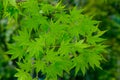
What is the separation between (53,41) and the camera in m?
2.17

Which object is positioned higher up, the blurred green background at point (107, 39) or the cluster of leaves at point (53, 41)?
the cluster of leaves at point (53, 41)

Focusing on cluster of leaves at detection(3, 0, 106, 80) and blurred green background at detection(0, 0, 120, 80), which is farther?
blurred green background at detection(0, 0, 120, 80)

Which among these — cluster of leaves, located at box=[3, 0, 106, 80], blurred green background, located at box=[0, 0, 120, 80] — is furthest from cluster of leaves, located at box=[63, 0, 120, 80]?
cluster of leaves, located at box=[3, 0, 106, 80]

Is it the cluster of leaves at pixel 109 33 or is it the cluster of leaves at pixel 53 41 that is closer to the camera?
the cluster of leaves at pixel 53 41

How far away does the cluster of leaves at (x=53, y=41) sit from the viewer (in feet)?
7.09

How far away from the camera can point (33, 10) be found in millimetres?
2238

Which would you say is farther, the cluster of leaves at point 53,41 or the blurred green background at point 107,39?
the blurred green background at point 107,39

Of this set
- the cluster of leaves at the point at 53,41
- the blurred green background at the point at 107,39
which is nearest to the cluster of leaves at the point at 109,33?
the blurred green background at the point at 107,39

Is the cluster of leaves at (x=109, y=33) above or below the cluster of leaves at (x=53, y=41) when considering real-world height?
below

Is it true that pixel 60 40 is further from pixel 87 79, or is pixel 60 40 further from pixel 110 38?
pixel 110 38

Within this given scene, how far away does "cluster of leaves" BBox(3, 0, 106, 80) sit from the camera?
7.09 ft

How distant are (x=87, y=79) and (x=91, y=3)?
3.50 feet

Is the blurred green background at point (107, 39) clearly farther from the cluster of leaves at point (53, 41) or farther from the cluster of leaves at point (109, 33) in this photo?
the cluster of leaves at point (53, 41)

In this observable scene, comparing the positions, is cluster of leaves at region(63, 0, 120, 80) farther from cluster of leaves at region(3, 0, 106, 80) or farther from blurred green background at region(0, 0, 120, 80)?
cluster of leaves at region(3, 0, 106, 80)
